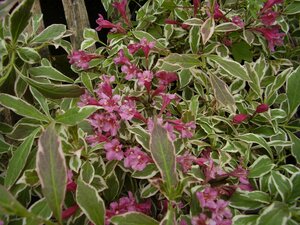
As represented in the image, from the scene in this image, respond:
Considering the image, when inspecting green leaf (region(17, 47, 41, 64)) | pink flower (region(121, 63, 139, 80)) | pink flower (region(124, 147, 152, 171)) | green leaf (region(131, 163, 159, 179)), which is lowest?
green leaf (region(131, 163, 159, 179))

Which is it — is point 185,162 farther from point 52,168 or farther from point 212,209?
point 52,168

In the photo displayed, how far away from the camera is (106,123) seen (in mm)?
903

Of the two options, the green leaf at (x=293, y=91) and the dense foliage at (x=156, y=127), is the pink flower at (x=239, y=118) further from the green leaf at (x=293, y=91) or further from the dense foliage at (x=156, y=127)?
the green leaf at (x=293, y=91)

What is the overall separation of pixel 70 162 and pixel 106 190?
0.12 meters

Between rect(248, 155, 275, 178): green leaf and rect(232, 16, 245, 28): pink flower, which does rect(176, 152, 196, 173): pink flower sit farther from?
rect(232, 16, 245, 28): pink flower

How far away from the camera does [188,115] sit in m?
1.00

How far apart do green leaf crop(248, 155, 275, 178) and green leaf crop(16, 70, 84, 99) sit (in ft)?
1.58

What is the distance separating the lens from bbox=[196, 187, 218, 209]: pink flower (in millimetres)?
772

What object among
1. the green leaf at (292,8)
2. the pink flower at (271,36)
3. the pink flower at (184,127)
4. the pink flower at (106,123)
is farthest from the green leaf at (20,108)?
the green leaf at (292,8)

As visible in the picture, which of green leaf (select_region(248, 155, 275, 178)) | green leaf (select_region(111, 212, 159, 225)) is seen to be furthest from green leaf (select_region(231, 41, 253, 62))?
green leaf (select_region(111, 212, 159, 225))

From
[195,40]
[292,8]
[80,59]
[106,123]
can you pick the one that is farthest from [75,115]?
[292,8]

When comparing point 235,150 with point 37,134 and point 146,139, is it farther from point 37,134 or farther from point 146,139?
point 37,134

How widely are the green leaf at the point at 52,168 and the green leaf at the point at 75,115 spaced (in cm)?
15

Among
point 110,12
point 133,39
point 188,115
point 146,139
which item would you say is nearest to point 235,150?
point 188,115
